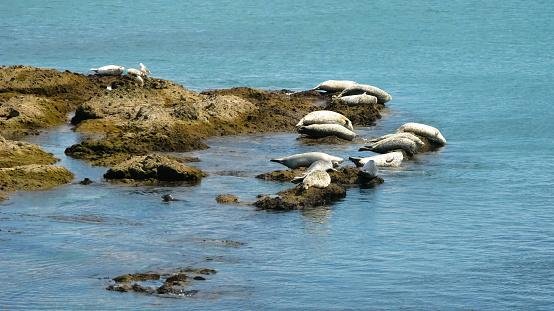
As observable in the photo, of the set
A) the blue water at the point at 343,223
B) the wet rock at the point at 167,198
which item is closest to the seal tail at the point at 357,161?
the blue water at the point at 343,223

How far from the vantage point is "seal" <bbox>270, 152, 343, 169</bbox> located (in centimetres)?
2436

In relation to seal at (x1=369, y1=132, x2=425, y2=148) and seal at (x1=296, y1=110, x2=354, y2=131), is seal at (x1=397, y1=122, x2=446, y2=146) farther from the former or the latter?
seal at (x1=296, y1=110, x2=354, y2=131)

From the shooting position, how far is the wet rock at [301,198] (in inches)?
845

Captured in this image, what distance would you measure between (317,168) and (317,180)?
0.85m

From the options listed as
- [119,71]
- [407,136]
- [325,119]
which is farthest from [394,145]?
[119,71]

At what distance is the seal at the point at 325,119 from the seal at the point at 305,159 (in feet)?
13.1

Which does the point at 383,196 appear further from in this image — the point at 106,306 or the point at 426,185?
the point at 106,306

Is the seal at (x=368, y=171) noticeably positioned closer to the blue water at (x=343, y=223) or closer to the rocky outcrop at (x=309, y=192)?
the rocky outcrop at (x=309, y=192)

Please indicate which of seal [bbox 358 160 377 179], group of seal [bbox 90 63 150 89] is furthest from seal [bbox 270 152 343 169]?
group of seal [bbox 90 63 150 89]

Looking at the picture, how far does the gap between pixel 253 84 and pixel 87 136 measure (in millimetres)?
11355

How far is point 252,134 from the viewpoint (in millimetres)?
28719

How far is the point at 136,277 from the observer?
677 inches

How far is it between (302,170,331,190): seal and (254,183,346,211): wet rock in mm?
83

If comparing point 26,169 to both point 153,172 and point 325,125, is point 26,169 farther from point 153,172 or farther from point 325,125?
point 325,125
